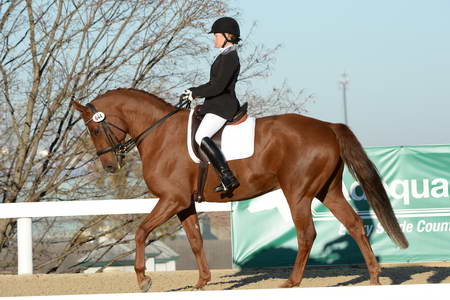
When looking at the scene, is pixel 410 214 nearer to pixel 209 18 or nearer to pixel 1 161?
pixel 209 18

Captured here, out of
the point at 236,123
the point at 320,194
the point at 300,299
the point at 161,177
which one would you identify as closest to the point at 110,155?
the point at 161,177

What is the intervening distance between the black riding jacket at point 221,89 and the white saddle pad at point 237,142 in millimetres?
163

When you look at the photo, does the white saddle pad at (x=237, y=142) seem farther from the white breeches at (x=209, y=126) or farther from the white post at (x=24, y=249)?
the white post at (x=24, y=249)

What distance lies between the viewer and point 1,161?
15.1 metres

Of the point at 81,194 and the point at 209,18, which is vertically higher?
the point at 209,18

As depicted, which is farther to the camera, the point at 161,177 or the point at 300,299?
the point at 161,177

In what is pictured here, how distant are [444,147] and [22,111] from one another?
8.53 m

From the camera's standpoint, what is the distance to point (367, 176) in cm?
814

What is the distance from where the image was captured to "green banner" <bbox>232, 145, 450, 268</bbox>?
1092 cm

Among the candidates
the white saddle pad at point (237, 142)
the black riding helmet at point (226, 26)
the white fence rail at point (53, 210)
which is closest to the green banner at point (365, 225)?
the white fence rail at point (53, 210)

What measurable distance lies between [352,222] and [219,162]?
1607 mm

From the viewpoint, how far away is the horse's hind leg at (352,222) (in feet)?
25.7

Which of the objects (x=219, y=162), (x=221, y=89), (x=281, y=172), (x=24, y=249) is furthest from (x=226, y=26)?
(x=24, y=249)

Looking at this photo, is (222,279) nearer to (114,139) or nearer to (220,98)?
(114,139)
